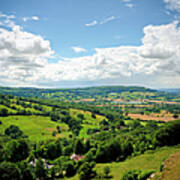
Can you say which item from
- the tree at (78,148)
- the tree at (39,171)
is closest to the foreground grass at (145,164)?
the tree at (39,171)

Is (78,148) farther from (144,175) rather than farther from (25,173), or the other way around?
(144,175)

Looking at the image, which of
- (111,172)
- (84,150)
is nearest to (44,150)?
(84,150)

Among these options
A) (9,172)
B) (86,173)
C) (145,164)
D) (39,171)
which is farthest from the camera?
(39,171)

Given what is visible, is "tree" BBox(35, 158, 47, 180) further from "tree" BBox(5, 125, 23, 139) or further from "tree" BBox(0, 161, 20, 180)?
"tree" BBox(5, 125, 23, 139)

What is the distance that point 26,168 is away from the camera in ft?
196

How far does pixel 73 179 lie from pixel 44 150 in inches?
1482

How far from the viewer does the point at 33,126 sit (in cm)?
16775

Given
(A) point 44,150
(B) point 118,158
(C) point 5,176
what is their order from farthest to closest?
(A) point 44,150 → (B) point 118,158 → (C) point 5,176

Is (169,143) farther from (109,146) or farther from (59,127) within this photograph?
(59,127)

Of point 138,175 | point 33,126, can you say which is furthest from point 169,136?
point 33,126

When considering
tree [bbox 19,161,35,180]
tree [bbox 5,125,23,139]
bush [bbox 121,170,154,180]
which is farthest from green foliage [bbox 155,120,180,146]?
tree [bbox 5,125,23,139]

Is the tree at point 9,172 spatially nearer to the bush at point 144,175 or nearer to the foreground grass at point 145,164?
the foreground grass at point 145,164

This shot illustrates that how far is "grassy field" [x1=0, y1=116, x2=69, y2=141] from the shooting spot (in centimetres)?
14824

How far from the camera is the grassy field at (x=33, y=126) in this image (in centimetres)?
14824
